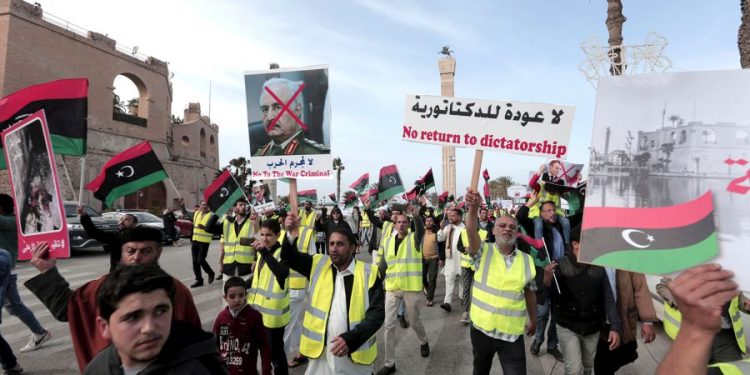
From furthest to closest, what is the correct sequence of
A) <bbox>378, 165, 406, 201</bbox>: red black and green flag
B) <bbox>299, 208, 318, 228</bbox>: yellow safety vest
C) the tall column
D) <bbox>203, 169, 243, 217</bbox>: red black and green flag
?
the tall column, <bbox>378, 165, 406, 201</bbox>: red black and green flag, <bbox>299, 208, 318, 228</bbox>: yellow safety vest, <bbox>203, 169, 243, 217</bbox>: red black and green flag

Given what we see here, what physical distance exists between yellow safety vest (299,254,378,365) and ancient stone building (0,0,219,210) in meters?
24.9

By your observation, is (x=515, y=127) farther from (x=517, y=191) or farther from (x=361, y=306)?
(x=517, y=191)

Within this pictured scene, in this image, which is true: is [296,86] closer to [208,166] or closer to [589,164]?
[589,164]

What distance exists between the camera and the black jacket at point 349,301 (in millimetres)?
2752

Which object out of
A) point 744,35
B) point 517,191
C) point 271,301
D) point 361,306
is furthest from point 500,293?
point 517,191

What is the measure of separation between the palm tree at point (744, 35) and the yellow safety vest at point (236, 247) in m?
9.37

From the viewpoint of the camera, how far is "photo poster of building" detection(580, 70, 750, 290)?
1327 mm

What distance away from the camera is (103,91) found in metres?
31.0

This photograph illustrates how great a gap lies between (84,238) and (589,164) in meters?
15.2

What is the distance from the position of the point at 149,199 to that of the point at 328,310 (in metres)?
35.5

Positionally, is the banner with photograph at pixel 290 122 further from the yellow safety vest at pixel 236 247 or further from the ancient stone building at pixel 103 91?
the ancient stone building at pixel 103 91

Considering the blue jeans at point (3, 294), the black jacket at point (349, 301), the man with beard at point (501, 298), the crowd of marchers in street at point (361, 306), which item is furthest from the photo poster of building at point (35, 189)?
the man with beard at point (501, 298)

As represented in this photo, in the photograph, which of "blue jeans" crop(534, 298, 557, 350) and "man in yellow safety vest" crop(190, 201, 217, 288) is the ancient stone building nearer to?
"man in yellow safety vest" crop(190, 201, 217, 288)

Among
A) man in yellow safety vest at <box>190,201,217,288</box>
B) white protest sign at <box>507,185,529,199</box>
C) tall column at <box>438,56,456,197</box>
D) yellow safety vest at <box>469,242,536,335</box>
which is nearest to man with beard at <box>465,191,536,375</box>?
yellow safety vest at <box>469,242,536,335</box>
